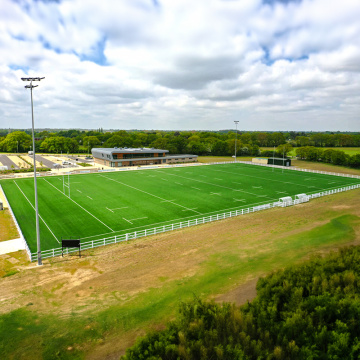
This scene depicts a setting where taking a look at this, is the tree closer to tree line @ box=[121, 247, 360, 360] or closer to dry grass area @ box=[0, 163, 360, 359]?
dry grass area @ box=[0, 163, 360, 359]

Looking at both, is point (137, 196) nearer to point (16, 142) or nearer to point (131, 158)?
point (131, 158)

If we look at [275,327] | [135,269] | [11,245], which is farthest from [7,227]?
[275,327]

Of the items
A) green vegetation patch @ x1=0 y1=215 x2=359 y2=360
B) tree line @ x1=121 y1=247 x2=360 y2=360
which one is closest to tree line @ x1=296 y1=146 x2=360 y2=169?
green vegetation patch @ x1=0 y1=215 x2=359 y2=360

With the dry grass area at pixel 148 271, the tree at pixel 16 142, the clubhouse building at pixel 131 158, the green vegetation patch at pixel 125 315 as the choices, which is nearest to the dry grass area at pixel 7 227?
the dry grass area at pixel 148 271

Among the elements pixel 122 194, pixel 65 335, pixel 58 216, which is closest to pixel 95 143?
pixel 122 194

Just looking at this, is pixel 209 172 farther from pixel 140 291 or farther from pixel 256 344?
pixel 256 344

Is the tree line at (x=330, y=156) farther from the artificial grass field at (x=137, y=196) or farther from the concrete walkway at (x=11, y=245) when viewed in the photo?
the concrete walkway at (x=11, y=245)

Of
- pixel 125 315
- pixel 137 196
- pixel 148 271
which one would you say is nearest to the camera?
pixel 125 315
